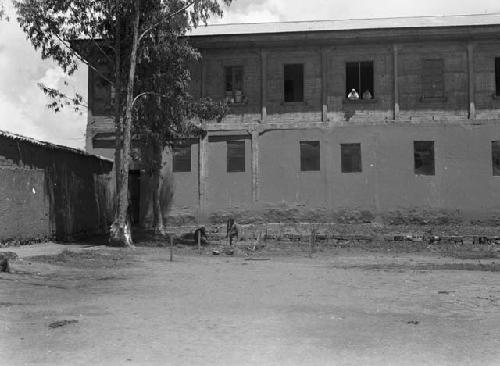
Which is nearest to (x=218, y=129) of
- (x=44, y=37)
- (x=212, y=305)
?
(x=44, y=37)

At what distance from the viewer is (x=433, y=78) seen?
89.0 ft

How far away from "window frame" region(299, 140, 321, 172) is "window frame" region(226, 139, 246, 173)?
2730 mm

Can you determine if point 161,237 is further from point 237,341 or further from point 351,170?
point 237,341

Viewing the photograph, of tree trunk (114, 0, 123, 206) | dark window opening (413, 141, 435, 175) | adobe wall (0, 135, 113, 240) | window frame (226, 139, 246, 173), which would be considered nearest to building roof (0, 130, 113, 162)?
adobe wall (0, 135, 113, 240)

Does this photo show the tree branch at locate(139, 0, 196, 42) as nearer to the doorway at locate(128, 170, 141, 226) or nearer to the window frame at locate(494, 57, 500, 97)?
the doorway at locate(128, 170, 141, 226)

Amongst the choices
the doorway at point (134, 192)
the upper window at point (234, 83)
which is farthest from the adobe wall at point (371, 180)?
the doorway at point (134, 192)

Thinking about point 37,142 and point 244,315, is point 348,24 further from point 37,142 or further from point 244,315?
point 244,315

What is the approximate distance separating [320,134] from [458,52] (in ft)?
23.9

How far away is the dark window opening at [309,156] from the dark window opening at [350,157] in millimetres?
1124

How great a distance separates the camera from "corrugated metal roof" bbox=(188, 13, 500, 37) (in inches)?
1076

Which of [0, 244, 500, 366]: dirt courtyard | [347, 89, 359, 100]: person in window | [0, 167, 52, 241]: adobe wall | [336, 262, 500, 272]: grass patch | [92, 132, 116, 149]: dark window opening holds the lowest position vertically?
[336, 262, 500, 272]: grass patch

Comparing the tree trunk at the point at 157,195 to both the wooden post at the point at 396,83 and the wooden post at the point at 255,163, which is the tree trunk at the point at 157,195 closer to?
the wooden post at the point at 255,163

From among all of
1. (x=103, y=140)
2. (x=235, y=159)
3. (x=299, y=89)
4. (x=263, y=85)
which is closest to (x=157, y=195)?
(x=103, y=140)

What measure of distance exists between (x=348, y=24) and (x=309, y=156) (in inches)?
274
